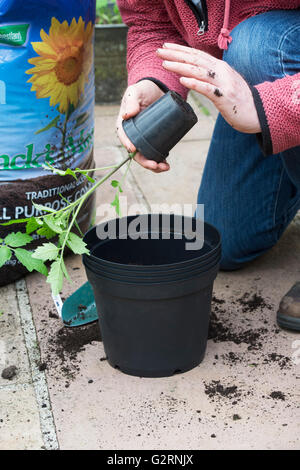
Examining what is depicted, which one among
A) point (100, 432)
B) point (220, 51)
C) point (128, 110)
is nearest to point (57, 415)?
point (100, 432)

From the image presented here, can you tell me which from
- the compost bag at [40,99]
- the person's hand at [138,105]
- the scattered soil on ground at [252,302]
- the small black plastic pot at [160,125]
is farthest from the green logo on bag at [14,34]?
the scattered soil on ground at [252,302]

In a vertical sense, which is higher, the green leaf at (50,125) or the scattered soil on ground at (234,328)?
the green leaf at (50,125)

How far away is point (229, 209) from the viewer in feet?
6.45

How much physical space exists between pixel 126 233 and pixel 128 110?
328mm

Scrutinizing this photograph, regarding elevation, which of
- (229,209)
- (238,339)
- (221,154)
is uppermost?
(221,154)

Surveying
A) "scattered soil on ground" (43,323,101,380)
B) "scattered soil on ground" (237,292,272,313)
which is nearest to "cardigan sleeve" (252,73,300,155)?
"scattered soil on ground" (237,292,272,313)

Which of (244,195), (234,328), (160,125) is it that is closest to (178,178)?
(244,195)

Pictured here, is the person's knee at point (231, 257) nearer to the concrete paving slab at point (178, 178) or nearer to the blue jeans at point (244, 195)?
the blue jeans at point (244, 195)

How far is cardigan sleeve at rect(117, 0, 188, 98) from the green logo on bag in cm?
29

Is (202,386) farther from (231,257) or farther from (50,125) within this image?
(50,125)

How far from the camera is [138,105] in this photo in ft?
4.87

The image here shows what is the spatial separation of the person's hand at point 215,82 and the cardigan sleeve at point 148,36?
307 millimetres

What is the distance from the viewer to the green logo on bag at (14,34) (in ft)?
5.32

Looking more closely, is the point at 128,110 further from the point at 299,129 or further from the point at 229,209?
the point at 229,209
